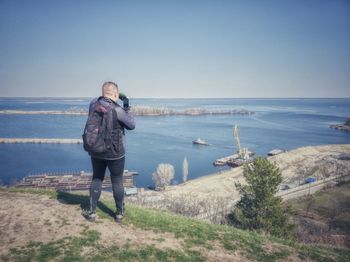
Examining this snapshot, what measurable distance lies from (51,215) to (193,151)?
2344 inches

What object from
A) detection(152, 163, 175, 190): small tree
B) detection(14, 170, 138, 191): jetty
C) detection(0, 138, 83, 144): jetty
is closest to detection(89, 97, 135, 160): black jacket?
detection(14, 170, 138, 191): jetty

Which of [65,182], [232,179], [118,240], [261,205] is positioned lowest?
[232,179]

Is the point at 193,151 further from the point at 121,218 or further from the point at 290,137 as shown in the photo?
the point at 121,218

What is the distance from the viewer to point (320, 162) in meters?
45.5

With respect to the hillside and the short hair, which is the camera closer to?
the short hair

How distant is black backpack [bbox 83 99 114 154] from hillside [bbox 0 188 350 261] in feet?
5.04

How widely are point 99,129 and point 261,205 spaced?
14.2m

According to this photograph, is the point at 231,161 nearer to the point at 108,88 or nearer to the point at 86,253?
the point at 108,88

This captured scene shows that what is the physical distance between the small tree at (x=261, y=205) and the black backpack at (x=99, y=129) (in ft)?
41.8

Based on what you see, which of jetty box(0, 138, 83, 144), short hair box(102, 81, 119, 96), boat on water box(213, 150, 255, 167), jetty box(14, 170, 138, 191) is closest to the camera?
short hair box(102, 81, 119, 96)

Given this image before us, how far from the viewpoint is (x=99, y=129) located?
420 cm

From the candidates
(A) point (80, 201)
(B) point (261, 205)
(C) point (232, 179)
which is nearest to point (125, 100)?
(A) point (80, 201)

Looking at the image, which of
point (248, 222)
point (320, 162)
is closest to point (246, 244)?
point (248, 222)

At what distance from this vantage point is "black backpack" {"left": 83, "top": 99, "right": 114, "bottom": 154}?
13.7 feet
